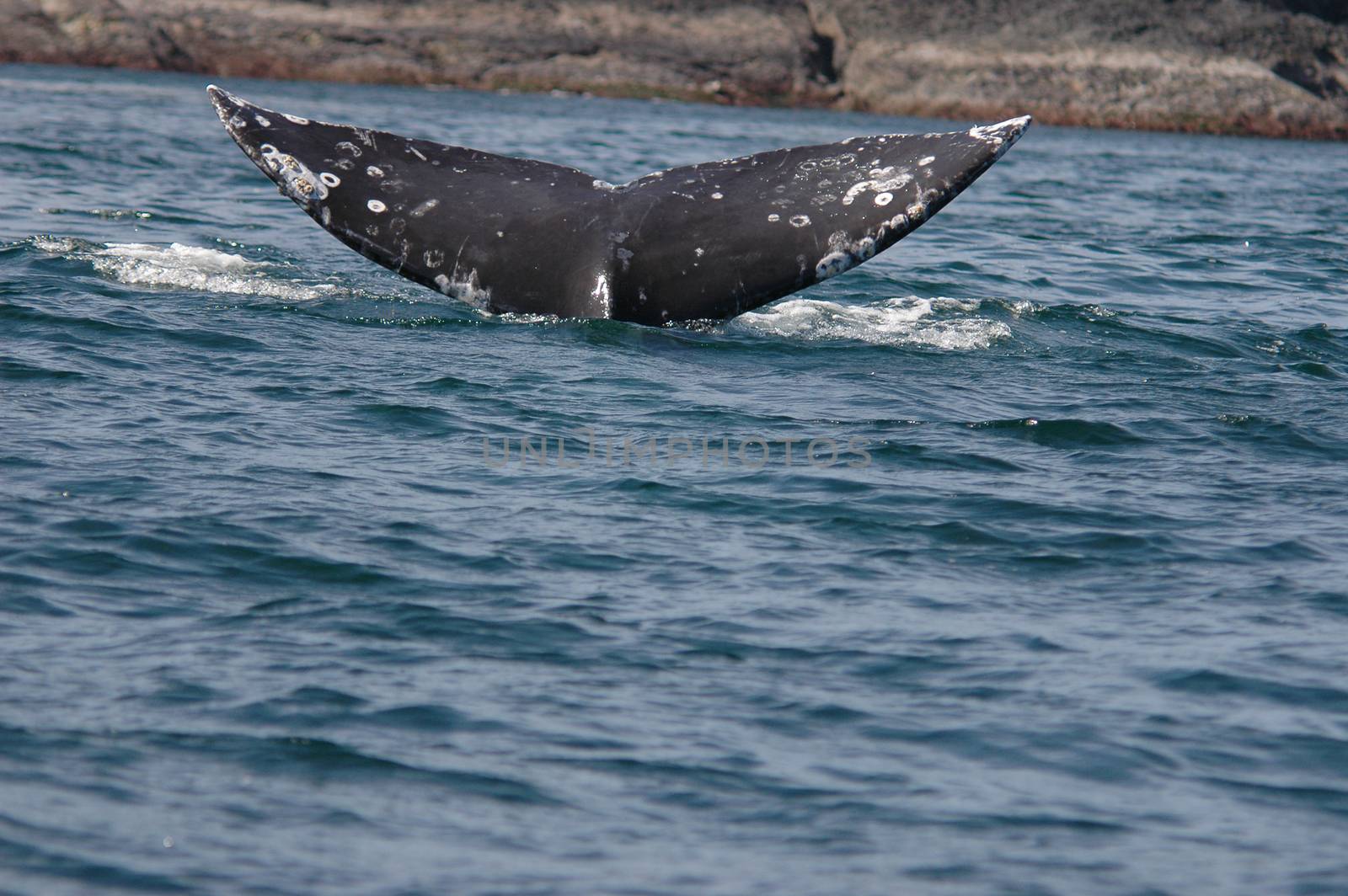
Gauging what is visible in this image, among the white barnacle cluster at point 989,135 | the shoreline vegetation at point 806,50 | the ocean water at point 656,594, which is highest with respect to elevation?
the shoreline vegetation at point 806,50

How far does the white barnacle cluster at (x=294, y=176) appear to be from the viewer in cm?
933

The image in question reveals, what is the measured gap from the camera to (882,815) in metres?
4.98

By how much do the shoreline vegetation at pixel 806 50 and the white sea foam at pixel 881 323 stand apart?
35.2 m

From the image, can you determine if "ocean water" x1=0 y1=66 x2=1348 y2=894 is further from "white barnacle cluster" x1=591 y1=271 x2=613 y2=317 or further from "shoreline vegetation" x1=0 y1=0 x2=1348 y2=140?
"shoreline vegetation" x1=0 y1=0 x2=1348 y2=140

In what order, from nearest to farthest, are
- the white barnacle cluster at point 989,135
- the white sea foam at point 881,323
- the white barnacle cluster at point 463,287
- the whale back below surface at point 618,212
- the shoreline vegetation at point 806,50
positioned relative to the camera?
the white barnacle cluster at point 989,135
the whale back below surface at point 618,212
the white barnacle cluster at point 463,287
the white sea foam at point 881,323
the shoreline vegetation at point 806,50

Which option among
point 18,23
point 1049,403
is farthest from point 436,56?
point 1049,403

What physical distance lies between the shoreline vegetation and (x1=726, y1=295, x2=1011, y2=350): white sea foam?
3525 cm


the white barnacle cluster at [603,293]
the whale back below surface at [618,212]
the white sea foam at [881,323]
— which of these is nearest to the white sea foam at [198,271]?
the whale back below surface at [618,212]

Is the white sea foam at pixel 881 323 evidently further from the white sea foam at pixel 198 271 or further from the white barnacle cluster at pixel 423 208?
the white sea foam at pixel 198 271

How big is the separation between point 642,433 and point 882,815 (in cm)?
402

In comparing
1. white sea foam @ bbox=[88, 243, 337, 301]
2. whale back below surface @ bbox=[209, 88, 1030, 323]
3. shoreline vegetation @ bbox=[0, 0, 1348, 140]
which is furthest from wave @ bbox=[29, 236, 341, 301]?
shoreline vegetation @ bbox=[0, 0, 1348, 140]

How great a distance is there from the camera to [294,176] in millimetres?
9359

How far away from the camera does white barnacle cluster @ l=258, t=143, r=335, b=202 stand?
30.6ft

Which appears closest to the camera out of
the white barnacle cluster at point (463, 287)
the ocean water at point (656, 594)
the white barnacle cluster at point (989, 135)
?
the ocean water at point (656, 594)
